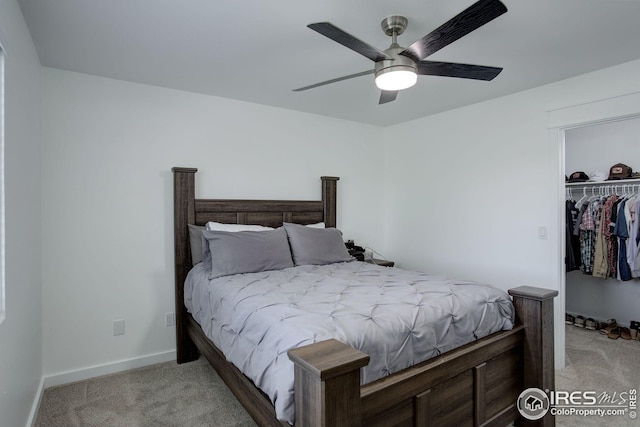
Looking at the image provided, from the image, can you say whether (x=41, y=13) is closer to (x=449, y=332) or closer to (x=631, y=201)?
(x=449, y=332)

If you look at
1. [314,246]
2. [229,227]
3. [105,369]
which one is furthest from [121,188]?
[314,246]

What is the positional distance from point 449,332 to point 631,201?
10.00ft

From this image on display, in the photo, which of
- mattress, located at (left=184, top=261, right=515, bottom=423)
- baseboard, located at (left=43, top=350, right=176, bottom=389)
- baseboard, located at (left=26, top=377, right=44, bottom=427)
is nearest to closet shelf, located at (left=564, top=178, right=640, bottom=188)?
mattress, located at (left=184, top=261, right=515, bottom=423)

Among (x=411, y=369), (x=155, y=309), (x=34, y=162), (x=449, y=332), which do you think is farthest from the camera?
(x=155, y=309)

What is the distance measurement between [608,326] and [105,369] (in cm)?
483

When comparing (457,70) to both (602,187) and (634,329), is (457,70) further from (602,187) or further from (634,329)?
(634,329)

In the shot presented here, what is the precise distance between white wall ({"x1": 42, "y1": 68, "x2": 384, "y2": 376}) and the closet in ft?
11.4

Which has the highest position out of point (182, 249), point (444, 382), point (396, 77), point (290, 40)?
point (290, 40)

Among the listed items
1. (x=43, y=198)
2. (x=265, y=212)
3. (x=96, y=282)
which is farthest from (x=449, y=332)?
(x=43, y=198)

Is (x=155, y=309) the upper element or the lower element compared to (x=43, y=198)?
lower

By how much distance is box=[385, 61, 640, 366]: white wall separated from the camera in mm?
2953

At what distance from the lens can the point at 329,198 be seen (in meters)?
3.97

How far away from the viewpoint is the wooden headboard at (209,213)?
118 inches

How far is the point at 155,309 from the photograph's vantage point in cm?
300
